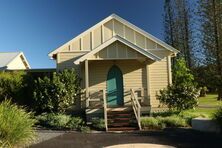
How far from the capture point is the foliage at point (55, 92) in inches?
797

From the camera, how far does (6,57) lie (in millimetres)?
37594

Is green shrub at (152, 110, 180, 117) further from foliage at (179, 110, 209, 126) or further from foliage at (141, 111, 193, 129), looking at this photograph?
foliage at (141, 111, 193, 129)

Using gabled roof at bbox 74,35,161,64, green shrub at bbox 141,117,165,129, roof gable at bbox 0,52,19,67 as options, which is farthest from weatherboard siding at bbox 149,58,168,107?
roof gable at bbox 0,52,19,67

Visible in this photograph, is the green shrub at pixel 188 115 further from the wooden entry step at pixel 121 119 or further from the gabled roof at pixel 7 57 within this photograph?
the gabled roof at pixel 7 57

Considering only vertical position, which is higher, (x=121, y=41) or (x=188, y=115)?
(x=121, y=41)

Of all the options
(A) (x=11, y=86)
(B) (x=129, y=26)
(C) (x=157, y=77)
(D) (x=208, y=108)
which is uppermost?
(B) (x=129, y=26)

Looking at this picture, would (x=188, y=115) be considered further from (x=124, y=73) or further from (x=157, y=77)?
(x=124, y=73)

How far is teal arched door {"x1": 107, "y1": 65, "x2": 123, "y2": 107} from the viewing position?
22844 mm

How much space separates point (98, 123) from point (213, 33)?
84.1 feet

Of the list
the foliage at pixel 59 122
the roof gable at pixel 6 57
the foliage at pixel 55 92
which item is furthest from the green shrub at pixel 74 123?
the roof gable at pixel 6 57

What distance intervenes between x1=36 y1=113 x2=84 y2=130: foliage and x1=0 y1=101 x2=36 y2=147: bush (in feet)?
21.5

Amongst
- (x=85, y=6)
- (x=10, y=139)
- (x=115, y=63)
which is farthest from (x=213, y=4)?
(x=10, y=139)

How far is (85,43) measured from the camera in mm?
23109

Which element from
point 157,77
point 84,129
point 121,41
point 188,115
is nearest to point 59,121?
point 84,129
